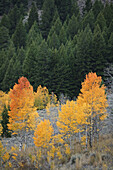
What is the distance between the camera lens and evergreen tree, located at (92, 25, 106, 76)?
131ft

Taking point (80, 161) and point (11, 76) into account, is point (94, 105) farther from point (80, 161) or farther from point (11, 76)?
point (11, 76)

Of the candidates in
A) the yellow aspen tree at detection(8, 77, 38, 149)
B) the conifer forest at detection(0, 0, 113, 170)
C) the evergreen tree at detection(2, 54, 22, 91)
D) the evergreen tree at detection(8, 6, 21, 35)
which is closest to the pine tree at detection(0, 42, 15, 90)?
the conifer forest at detection(0, 0, 113, 170)

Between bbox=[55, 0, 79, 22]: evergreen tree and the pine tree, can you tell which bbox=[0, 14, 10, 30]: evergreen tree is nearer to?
the pine tree

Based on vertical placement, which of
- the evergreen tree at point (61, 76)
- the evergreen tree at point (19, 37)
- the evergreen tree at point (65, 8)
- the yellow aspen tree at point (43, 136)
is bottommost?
the yellow aspen tree at point (43, 136)

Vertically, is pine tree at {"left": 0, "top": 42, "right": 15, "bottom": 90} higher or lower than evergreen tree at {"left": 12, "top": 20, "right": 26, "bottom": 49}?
lower

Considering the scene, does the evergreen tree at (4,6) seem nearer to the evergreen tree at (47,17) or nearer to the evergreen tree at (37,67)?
the evergreen tree at (47,17)

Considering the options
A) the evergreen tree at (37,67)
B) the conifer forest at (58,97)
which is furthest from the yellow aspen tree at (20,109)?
the evergreen tree at (37,67)

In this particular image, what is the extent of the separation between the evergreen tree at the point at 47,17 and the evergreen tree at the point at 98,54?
36960 millimetres

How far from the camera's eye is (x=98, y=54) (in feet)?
136

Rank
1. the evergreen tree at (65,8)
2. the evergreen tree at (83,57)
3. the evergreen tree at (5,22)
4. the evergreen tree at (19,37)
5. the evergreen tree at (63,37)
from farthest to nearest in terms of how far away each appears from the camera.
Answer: the evergreen tree at (65,8)
the evergreen tree at (5,22)
the evergreen tree at (19,37)
the evergreen tree at (63,37)
the evergreen tree at (83,57)

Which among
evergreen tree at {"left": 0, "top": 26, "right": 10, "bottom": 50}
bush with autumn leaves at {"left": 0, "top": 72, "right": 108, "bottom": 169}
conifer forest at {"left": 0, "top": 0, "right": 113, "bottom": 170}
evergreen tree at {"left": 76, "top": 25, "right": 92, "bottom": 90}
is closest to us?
bush with autumn leaves at {"left": 0, "top": 72, "right": 108, "bottom": 169}

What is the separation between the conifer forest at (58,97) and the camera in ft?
53.2

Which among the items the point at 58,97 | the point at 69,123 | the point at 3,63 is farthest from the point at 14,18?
the point at 69,123

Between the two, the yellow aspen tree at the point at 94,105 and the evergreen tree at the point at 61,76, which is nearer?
the yellow aspen tree at the point at 94,105
